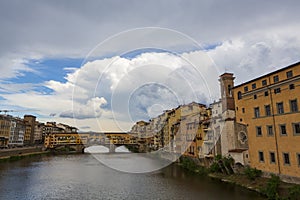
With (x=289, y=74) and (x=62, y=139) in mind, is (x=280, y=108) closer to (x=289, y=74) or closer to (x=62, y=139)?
(x=289, y=74)

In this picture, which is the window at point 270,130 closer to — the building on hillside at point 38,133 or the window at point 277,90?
the window at point 277,90

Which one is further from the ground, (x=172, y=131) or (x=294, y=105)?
(x=294, y=105)

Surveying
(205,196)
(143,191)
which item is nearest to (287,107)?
(205,196)

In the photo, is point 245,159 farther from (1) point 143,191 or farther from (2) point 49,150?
(2) point 49,150

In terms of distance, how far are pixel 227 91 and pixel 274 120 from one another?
10.0m

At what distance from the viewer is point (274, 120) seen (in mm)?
19859

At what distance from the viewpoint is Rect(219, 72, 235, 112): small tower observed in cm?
2859

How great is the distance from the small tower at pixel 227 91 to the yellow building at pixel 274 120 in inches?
179

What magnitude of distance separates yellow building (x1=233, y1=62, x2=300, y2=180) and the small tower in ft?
14.9

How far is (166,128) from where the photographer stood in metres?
53.2

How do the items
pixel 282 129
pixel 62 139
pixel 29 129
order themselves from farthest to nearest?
pixel 29 129
pixel 62 139
pixel 282 129

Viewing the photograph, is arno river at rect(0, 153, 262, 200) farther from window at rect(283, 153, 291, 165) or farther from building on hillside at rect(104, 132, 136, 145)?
building on hillside at rect(104, 132, 136, 145)

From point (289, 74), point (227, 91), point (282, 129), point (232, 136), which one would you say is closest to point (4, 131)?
point (227, 91)

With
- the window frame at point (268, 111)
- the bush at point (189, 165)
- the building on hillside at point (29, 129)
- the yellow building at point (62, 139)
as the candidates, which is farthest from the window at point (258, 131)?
the building on hillside at point (29, 129)
